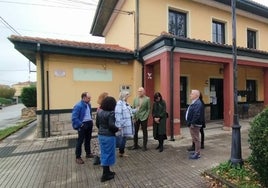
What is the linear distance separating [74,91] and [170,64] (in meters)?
4.13

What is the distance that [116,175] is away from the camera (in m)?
4.82

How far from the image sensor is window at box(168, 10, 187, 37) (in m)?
11.2

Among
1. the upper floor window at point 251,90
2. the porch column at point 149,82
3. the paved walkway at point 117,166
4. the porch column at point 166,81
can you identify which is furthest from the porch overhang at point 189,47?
the upper floor window at point 251,90

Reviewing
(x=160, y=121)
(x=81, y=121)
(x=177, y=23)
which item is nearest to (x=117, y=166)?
(x=81, y=121)

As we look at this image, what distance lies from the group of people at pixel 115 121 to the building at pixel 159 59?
148 cm

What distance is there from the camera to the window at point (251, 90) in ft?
46.2

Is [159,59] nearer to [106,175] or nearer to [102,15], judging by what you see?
[106,175]

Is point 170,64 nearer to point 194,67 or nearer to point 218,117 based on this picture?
point 194,67

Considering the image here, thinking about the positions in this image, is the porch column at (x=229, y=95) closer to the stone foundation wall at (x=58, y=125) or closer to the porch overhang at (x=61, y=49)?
the porch overhang at (x=61, y=49)

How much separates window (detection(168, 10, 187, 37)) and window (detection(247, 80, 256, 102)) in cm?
610

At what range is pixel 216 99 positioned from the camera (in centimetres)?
1254

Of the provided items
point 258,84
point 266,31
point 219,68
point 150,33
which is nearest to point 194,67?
point 219,68

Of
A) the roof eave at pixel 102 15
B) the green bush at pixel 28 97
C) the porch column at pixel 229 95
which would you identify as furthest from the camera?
the green bush at pixel 28 97

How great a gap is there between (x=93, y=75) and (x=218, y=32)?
26.0 ft
